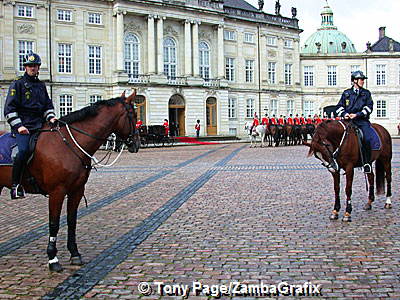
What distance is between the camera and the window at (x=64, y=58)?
42625 mm

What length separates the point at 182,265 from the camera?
587 cm

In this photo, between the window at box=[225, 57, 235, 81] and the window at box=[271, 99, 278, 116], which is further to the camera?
the window at box=[271, 99, 278, 116]

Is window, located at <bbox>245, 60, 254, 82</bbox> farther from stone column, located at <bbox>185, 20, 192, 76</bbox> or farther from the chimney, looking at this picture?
the chimney

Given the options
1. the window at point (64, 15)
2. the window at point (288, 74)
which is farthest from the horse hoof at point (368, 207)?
the window at point (288, 74)

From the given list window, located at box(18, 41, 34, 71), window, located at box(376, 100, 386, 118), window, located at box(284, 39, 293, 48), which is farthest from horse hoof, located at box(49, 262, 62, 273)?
window, located at box(376, 100, 386, 118)

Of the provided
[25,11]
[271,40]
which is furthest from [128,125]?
[271,40]

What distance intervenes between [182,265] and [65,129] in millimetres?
2370

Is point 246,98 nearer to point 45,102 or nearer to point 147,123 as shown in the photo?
point 147,123

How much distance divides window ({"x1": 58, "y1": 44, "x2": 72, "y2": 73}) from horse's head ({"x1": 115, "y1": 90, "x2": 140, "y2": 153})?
3848 cm

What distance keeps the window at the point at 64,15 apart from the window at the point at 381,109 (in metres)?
40.4

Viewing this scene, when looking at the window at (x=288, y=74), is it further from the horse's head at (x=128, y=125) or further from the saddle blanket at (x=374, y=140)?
the horse's head at (x=128, y=125)

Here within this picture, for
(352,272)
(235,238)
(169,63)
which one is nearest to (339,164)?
(235,238)

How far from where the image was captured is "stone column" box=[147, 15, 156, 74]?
45750 millimetres

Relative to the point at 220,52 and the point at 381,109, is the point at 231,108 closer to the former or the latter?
the point at 220,52
